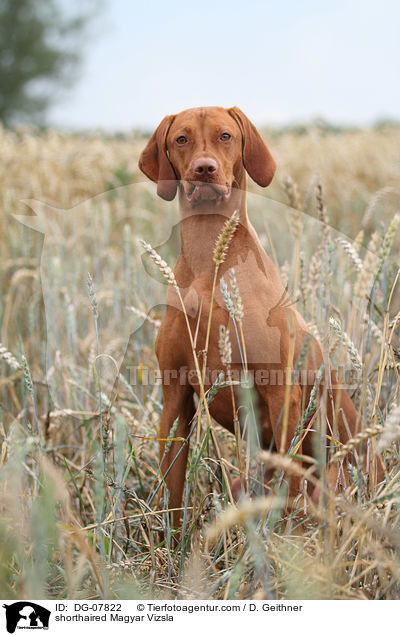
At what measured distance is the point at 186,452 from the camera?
4.67 feet

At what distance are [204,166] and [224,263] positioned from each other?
242mm

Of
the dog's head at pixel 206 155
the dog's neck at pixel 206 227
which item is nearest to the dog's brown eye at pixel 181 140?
the dog's head at pixel 206 155

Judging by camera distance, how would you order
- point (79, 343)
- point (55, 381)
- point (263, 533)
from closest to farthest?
point (263, 533), point (55, 381), point (79, 343)

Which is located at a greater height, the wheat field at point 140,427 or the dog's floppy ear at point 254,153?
the dog's floppy ear at point 254,153

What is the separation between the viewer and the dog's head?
1.18 metres

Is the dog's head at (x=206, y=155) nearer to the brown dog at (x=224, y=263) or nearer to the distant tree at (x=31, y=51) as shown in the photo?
the brown dog at (x=224, y=263)

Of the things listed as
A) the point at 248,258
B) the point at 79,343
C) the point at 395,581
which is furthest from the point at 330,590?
the point at 79,343

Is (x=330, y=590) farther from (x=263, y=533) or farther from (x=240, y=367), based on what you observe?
(x=240, y=367)

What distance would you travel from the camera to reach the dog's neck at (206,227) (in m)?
1.27
